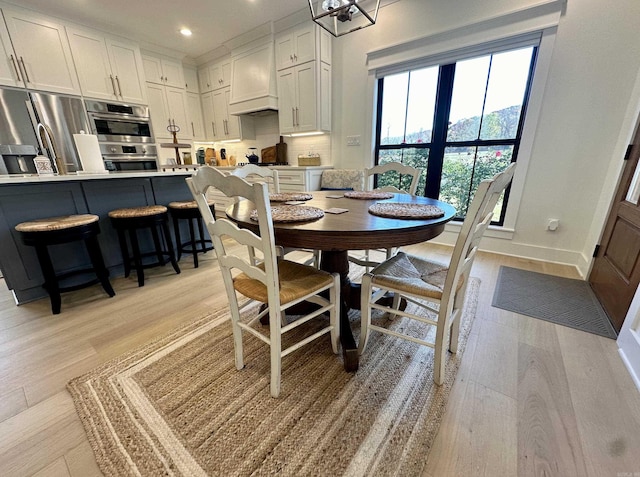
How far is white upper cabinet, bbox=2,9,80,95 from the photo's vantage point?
10.0 ft

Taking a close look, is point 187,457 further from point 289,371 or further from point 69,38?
point 69,38

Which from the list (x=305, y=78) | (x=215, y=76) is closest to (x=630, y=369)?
(x=305, y=78)

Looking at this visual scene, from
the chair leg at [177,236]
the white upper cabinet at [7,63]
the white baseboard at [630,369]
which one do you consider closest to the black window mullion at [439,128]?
the white baseboard at [630,369]

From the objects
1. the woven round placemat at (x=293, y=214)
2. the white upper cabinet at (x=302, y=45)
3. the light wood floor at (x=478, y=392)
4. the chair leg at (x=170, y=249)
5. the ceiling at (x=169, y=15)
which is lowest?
the light wood floor at (x=478, y=392)

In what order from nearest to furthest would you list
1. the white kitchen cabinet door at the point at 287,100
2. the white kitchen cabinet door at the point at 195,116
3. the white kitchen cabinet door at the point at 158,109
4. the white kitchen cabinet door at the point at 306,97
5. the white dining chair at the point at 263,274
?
the white dining chair at the point at 263,274 → the white kitchen cabinet door at the point at 306,97 → the white kitchen cabinet door at the point at 287,100 → the white kitchen cabinet door at the point at 158,109 → the white kitchen cabinet door at the point at 195,116

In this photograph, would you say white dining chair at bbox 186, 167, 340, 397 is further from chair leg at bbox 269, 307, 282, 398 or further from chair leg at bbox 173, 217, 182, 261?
chair leg at bbox 173, 217, 182, 261

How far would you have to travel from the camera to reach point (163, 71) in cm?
440

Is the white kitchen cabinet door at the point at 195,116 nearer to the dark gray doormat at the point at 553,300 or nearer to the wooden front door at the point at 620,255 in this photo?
the dark gray doormat at the point at 553,300

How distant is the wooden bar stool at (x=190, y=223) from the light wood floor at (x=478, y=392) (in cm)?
79

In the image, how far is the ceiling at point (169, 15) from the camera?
3035mm

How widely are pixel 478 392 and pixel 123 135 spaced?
5.40 m

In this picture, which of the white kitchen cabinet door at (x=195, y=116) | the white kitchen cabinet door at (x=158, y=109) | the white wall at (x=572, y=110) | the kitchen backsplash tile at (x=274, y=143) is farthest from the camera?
the white kitchen cabinet door at (x=195, y=116)

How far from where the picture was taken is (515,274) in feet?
7.66

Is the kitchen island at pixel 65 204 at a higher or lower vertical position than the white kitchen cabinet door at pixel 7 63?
lower
